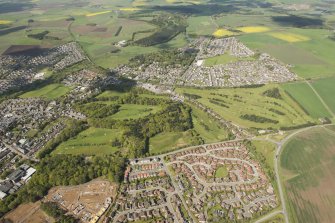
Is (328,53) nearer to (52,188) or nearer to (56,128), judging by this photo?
(56,128)

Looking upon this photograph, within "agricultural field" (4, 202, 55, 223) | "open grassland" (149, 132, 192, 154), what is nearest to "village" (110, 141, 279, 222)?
"open grassland" (149, 132, 192, 154)

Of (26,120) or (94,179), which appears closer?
(94,179)

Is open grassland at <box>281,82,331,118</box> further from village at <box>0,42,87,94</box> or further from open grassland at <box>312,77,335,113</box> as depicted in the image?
village at <box>0,42,87,94</box>

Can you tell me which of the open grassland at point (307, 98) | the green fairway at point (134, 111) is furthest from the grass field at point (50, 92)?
the open grassland at point (307, 98)

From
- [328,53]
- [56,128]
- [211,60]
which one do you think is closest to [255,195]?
[56,128]

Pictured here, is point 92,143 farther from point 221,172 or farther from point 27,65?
point 27,65

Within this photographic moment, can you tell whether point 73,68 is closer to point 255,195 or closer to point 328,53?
point 255,195

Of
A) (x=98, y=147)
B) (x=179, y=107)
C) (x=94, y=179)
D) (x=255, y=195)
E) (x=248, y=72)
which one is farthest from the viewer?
(x=248, y=72)

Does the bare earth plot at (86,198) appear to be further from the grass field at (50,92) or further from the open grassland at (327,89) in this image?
the open grassland at (327,89)

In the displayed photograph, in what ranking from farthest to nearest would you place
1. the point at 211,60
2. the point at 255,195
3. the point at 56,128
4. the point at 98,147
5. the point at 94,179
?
1. the point at 211,60
2. the point at 56,128
3. the point at 98,147
4. the point at 94,179
5. the point at 255,195
